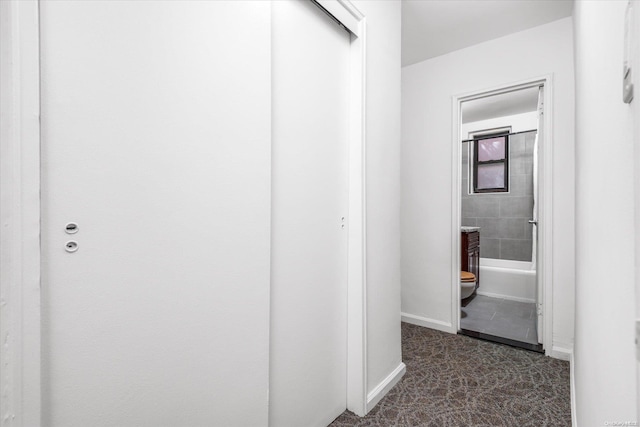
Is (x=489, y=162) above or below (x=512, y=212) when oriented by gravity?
above

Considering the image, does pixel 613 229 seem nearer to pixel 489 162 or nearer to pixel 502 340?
pixel 502 340

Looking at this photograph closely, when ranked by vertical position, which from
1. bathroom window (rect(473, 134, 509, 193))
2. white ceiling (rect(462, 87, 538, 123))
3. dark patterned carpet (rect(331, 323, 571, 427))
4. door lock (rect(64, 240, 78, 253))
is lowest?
dark patterned carpet (rect(331, 323, 571, 427))

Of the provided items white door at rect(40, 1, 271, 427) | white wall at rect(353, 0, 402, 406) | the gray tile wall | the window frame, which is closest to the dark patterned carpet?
white wall at rect(353, 0, 402, 406)

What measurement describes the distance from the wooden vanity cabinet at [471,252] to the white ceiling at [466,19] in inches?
90.6

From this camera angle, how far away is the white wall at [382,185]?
5.92 feet

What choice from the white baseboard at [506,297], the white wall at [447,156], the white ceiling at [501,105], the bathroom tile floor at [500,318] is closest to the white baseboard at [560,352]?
the white wall at [447,156]

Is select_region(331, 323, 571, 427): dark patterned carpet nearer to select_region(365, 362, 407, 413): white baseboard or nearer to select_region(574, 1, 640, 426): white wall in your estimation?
select_region(365, 362, 407, 413): white baseboard

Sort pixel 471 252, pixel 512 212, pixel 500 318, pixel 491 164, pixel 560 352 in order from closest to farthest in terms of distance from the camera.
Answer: pixel 560 352 < pixel 500 318 < pixel 471 252 < pixel 512 212 < pixel 491 164

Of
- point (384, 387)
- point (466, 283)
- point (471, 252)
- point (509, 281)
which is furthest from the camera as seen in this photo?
point (471, 252)

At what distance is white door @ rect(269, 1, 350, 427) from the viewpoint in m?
1.33

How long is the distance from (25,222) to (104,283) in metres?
0.22

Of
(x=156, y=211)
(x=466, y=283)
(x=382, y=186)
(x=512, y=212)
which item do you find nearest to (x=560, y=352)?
(x=466, y=283)

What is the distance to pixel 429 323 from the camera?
298 centimetres

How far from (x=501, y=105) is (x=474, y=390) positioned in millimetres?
3821
